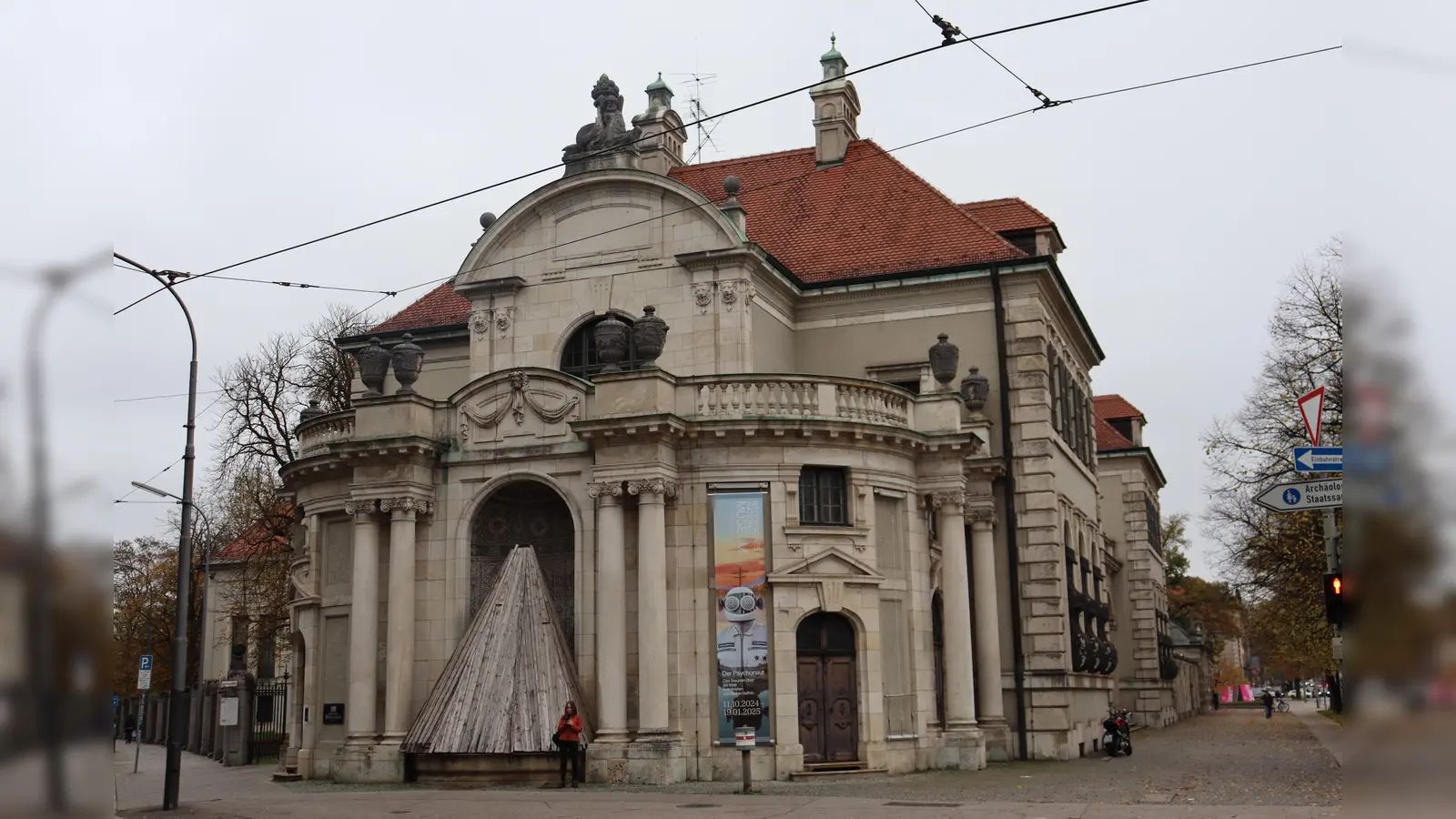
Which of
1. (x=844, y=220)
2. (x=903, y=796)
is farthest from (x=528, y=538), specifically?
(x=844, y=220)

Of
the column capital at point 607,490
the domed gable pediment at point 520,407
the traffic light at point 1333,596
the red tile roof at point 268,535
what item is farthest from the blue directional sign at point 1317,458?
the red tile roof at point 268,535

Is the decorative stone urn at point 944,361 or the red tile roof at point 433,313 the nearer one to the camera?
the decorative stone urn at point 944,361

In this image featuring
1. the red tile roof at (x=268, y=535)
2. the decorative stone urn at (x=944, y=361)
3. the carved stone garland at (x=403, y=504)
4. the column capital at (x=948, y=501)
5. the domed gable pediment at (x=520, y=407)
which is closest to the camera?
the domed gable pediment at (x=520, y=407)

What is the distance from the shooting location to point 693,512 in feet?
85.5

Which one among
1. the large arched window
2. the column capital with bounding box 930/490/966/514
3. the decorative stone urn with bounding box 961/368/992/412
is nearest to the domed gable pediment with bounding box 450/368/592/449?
the large arched window

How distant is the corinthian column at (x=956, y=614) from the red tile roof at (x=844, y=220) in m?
7.60

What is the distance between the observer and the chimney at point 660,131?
3797cm

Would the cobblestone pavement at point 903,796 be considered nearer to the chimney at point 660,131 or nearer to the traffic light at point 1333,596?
the traffic light at point 1333,596

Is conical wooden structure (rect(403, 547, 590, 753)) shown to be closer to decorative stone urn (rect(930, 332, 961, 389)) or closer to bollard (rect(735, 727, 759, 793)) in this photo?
bollard (rect(735, 727, 759, 793))

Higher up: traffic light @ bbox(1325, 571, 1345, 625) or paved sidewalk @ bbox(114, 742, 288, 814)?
traffic light @ bbox(1325, 571, 1345, 625)

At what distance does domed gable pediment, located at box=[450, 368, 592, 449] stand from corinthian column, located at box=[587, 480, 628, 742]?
71.2 inches

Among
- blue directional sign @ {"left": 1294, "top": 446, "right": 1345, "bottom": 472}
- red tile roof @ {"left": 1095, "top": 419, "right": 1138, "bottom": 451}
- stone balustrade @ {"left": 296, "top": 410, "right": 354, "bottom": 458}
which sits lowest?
blue directional sign @ {"left": 1294, "top": 446, "right": 1345, "bottom": 472}

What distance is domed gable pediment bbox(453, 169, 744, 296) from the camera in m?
30.3
